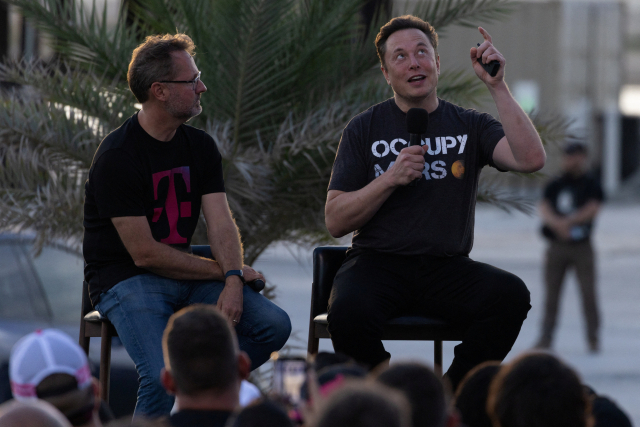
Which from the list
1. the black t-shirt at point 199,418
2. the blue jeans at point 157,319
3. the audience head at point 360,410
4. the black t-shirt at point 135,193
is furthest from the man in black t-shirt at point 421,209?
the audience head at point 360,410

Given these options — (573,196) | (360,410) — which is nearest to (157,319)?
(360,410)

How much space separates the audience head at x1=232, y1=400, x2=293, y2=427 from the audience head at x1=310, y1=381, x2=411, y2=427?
0.92ft

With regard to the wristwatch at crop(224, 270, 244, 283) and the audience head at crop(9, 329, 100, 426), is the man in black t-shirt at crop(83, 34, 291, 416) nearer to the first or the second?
the wristwatch at crop(224, 270, 244, 283)

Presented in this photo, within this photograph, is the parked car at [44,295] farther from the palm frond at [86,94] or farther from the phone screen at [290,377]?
the phone screen at [290,377]

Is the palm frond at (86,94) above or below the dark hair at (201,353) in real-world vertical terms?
above

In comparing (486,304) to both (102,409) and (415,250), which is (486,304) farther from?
(102,409)

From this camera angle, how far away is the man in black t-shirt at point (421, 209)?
123 inches

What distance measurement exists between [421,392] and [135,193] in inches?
67.1

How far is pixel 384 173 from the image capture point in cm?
313

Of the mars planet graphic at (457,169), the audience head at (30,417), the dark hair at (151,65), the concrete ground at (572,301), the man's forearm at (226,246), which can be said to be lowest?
the concrete ground at (572,301)

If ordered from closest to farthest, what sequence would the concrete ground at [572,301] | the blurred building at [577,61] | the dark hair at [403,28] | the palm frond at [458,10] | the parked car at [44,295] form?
the dark hair at [403,28] → the parked car at [44,295] → the palm frond at [458,10] → the concrete ground at [572,301] → the blurred building at [577,61]

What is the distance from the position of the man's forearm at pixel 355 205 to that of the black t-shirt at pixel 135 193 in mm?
535

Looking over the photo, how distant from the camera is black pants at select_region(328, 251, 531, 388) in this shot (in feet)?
10.2

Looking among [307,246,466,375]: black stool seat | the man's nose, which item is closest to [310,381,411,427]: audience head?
[307,246,466,375]: black stool seat
